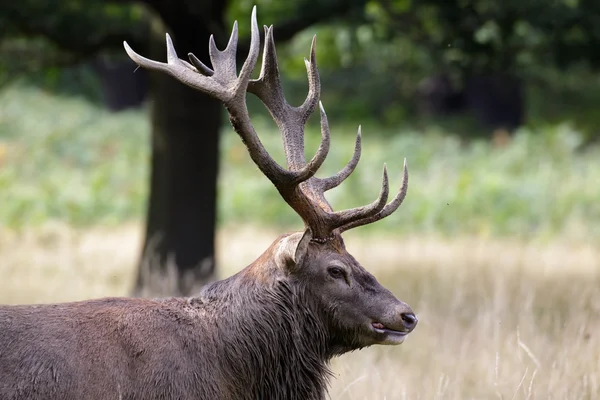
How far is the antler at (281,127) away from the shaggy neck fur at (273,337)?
1.21 ft

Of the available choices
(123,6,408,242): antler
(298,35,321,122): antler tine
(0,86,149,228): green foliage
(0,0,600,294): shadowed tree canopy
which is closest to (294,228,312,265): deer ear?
(123,6,408,242): antler

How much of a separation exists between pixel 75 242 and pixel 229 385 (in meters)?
8.36

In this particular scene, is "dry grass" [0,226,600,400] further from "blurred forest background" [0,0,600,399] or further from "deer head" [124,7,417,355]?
"deer head" [124,7,417,355]

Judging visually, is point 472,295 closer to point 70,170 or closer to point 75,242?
point 75,242

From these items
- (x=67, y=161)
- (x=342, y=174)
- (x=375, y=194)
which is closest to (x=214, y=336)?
(x=342, y=174)

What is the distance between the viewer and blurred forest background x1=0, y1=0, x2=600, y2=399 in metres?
6.75

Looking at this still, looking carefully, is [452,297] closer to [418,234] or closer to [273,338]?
[273,338]

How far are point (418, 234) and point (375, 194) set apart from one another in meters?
2.82

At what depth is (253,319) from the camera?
445 centimetres

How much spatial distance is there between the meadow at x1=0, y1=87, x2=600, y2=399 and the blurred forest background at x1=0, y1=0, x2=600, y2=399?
4 cm

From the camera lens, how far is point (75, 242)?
1223 cm

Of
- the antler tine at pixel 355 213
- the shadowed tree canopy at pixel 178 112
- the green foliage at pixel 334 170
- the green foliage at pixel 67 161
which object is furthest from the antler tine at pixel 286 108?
the green foliage at pixel 67 161

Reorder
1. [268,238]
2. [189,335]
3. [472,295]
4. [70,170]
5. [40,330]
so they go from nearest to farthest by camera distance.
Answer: [40,330] < [189,335] < [472,295] < [268,238] < [70,170]

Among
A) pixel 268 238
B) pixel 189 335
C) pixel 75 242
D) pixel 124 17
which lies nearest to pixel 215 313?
pixel 189 335
